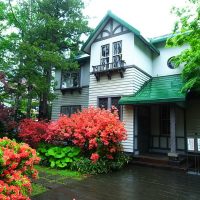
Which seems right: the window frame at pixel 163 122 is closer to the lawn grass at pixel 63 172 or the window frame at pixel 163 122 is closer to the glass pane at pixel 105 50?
the glass pane at pixel 105 50

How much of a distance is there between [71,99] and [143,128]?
656cm

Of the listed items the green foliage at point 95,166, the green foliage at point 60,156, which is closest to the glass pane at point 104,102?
the green foliage at point 60,156

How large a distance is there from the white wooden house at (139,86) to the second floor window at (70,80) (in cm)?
270

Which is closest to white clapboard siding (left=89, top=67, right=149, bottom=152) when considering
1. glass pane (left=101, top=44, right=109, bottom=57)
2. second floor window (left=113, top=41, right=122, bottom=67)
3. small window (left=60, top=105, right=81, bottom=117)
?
second floor window (left=113, top=41, right=122, bottom=67)

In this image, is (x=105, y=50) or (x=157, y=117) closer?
(x=157, y=117)

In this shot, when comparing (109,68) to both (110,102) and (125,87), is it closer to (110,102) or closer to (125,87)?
(125,87)

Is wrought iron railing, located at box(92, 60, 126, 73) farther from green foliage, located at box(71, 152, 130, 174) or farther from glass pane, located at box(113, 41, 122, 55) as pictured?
green foliage, located at box(71, 152, 130, 174)

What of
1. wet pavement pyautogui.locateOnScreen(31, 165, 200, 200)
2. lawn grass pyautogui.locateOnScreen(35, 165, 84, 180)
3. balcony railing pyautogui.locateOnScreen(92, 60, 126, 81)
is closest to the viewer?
wet pavement pyautogui.locateOnScreen(31, 165, 200, 200)

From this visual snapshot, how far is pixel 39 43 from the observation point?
586 inches

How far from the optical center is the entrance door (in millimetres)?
12859

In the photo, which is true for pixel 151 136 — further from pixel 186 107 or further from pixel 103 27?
pixel 103 27

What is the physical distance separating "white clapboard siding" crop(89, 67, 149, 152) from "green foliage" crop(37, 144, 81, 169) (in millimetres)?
3468

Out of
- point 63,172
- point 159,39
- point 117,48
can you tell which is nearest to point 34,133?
point 63,172

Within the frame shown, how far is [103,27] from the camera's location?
14.6 m
